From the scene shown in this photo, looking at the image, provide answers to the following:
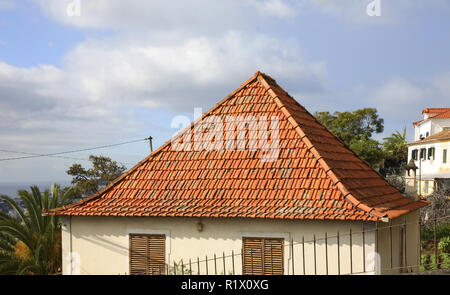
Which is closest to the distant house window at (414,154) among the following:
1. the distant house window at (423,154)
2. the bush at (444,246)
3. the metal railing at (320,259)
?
the distant house window at (423,154)

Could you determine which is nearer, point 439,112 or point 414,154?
point 414,154

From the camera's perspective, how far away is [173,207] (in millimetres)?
10773

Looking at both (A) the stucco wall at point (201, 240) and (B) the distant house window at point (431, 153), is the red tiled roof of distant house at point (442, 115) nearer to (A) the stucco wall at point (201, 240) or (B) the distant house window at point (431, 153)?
(B) the distant house window at point (431, 153)

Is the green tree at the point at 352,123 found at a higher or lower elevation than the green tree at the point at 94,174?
higher

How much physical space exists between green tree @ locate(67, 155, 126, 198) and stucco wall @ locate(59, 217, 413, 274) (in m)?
27.2

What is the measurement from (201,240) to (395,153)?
47412 mm

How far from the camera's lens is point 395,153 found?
175ft

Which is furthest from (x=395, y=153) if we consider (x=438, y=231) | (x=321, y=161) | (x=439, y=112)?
(x=321, y=161)

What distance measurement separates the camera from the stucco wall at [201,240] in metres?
9.80

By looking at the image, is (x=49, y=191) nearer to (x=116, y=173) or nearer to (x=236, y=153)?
(x=236, y=153)

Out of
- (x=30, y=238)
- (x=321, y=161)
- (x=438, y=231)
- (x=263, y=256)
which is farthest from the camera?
(x=438, y=231)

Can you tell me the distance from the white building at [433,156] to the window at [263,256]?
91.2 ft

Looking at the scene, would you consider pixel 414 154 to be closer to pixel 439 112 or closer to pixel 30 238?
pixel 439 112
